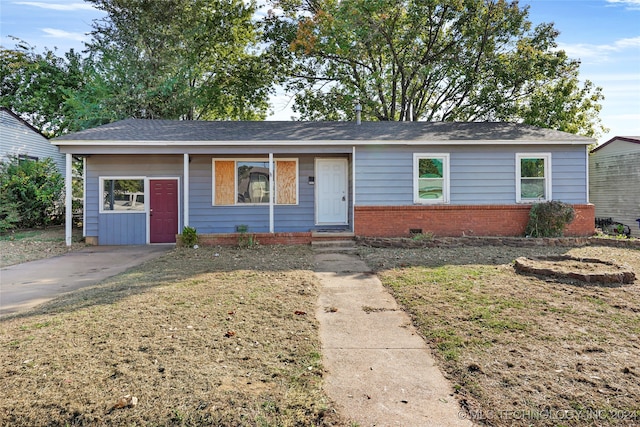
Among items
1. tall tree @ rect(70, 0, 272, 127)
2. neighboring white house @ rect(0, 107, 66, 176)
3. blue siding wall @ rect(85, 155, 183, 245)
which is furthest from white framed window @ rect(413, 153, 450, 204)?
neighboring white house @ rect(0, 107, 66, 176)

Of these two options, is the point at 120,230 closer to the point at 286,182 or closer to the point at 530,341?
the point at 286,182

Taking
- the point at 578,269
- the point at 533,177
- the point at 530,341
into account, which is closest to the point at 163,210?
the point at 530,341

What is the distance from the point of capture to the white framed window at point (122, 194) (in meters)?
11.2

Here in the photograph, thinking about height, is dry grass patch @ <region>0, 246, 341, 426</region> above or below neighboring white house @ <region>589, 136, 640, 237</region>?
below

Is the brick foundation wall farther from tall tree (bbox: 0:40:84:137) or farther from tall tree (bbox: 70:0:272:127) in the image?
tall tree (bbox: 0:40:84:137)

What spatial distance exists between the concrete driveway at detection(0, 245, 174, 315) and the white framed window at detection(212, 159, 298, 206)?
2.46m

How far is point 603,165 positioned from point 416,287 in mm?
15366

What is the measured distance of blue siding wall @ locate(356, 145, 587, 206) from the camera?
427 inches

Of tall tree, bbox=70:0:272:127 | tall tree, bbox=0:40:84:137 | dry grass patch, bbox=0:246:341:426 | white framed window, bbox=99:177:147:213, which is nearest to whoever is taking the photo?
dry grass patch, bbox=0:246:341:426

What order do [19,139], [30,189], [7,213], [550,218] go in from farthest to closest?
[19,139] < [30,189] < [7,213] < [550,218]

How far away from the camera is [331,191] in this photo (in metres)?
11.7

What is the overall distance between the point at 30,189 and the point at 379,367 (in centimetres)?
1592

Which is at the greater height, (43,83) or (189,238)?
(43,83)

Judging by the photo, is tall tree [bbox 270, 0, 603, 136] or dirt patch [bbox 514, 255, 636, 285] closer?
dirt patch [bbox 514, 255, 636, 285]
